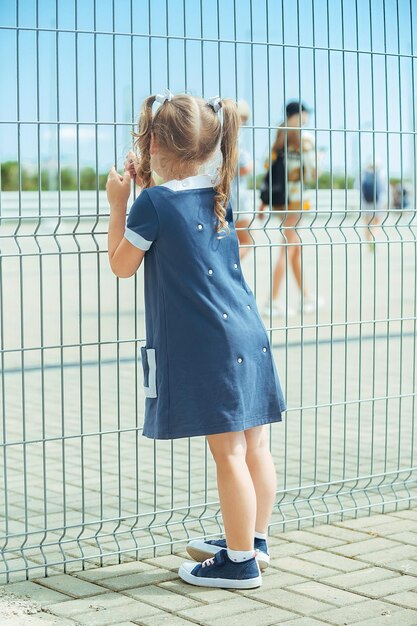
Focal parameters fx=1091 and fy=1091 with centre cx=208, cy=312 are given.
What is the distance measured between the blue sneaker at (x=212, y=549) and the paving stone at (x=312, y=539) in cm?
37

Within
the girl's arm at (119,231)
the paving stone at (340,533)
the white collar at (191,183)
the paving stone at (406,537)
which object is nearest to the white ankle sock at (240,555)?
the paving stone at (340,533)

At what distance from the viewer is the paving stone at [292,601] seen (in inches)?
130

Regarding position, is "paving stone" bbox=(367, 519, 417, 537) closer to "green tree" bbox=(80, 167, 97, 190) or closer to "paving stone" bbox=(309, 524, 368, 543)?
"paving stone" bbox=(309, 524, 368, 543)

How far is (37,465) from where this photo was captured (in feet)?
17.6

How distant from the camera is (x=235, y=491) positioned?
11.3 ft

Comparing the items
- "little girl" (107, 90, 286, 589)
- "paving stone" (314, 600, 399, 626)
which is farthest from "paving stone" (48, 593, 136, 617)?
"paving stone" (314, 600, 399, 626)

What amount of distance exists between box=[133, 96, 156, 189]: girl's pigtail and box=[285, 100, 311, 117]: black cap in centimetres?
75

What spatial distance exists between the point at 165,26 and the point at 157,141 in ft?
1.71

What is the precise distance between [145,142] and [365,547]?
5.42ft

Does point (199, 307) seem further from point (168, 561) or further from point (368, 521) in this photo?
point (368, 521)

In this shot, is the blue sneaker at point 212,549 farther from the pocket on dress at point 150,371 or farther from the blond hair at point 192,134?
the blond hair at point 192,134

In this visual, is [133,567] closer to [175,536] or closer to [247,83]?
[175,536]

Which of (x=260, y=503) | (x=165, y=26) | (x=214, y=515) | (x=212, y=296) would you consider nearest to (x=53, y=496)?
(x=214, y=515)

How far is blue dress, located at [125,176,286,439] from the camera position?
3.38 m
